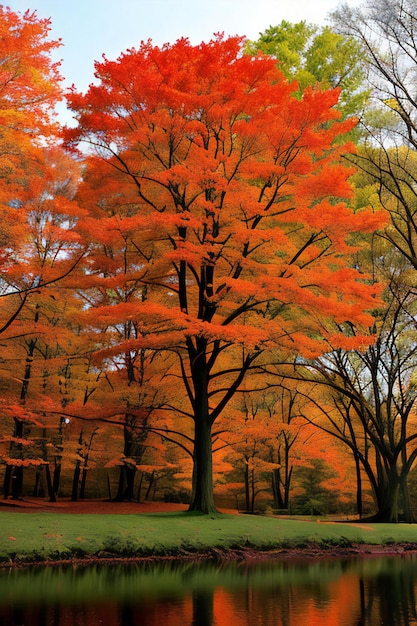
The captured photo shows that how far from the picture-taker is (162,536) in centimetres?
1321

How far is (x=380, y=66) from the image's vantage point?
42.6 ft

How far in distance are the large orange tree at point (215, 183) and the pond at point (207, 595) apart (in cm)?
569

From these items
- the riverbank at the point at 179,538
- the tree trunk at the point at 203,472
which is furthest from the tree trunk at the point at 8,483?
the riverbank at the point at 179,538

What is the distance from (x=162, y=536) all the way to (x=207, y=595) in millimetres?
5132

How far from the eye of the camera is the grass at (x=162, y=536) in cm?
1153

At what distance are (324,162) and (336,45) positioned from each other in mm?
13305

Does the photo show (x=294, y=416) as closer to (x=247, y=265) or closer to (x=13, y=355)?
(x=13, y=355)

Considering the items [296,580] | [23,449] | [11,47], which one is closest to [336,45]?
[11,47]

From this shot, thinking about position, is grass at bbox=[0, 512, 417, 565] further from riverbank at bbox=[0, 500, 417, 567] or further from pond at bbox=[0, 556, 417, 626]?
pond at bbox=[0, 556, 417, 626]

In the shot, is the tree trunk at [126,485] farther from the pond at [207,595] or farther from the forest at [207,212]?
the pond at [207,595]

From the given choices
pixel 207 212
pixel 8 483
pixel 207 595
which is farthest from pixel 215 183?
pixel 8 483

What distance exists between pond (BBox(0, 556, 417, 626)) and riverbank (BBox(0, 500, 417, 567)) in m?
0.71

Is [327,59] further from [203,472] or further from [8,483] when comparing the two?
[8,483]

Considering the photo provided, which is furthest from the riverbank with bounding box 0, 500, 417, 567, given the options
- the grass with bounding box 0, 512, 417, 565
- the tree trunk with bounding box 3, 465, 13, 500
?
the tree trunk with bounding box 3, 465, 13, 500
